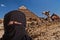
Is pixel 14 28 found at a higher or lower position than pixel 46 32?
higher

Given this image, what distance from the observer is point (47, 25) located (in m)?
7.90

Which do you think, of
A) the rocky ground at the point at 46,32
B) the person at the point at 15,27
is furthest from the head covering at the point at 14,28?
the rocky ground at the point at 46,32

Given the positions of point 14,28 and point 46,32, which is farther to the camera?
point 46,32

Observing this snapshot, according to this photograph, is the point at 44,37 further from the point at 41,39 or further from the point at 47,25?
the point at 47,25

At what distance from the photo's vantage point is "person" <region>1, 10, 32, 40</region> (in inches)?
36.1

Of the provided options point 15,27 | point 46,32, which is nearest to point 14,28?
point 15,27

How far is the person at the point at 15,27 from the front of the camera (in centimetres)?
92

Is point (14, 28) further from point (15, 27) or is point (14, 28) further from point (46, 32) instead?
point (46, 32)

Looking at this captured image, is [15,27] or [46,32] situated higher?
[15,27]

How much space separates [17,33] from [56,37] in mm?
5846

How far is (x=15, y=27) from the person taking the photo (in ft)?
3.10

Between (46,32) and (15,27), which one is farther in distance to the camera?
(46,32)

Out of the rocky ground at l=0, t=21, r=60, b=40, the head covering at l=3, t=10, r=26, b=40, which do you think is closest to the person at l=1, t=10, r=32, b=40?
the head covering at l=3, t=10, r=26, b=40

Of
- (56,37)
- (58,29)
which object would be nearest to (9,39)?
(56,37)
